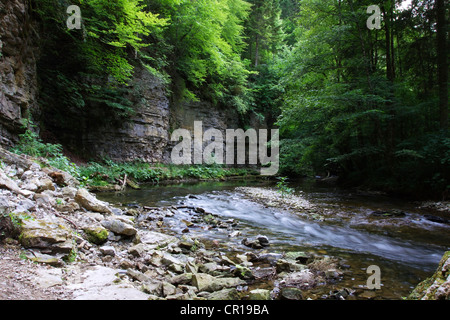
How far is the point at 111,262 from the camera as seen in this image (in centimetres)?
296

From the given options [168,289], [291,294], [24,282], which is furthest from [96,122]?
[291,294]

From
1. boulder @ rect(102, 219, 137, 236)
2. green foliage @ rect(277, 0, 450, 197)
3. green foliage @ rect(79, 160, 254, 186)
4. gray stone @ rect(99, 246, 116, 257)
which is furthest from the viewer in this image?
green foliage @ rect(79, 160, 254, 186)

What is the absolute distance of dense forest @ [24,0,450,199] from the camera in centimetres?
947

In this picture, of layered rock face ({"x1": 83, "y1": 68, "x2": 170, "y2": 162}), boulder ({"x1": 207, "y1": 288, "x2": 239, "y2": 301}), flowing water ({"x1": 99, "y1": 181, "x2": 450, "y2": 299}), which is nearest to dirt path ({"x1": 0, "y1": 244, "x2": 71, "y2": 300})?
boulder ({"x1": 207, "y1": 288, "x2": 239, "y2": 301})

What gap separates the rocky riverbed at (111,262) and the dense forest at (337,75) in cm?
744

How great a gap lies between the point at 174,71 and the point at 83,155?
8.85m

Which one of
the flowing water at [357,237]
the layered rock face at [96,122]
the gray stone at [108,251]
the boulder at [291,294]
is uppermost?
the layered rock face at [96,122]

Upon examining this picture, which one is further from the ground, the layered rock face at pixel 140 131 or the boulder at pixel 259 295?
the layered rock face at pixel 140 131

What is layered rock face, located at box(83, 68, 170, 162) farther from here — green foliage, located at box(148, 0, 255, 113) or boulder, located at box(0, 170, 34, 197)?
boulder, located at box(0, 170, 34, 197)

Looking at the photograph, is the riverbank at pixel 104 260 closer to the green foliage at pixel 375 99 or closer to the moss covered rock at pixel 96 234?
the moss covered rock at pixel 96 234

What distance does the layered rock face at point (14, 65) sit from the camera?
6750 millimetres

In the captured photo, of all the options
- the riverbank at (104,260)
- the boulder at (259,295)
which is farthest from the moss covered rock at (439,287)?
the boulder at (259,295)

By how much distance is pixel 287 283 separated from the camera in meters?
2.94

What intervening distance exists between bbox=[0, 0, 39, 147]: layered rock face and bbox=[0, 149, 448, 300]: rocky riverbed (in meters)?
3.62
